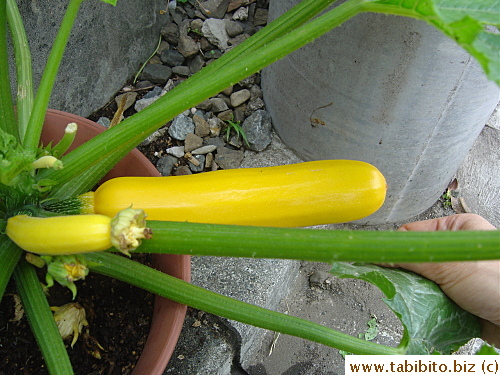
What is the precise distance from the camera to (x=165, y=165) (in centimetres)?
176

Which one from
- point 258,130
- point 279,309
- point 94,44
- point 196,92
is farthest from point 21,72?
point 279,309

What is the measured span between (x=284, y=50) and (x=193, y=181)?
385mm

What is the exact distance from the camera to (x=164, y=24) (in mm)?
2041

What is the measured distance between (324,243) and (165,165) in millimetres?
1194

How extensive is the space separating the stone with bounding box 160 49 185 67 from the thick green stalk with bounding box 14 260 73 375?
119 centimetres

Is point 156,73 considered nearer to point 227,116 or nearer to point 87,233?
point 227,116

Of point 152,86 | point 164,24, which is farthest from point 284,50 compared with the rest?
point 164,24

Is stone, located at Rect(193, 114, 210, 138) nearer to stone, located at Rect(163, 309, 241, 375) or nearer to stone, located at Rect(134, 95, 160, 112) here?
stone, located at Rect(134, 95, 160, 112)

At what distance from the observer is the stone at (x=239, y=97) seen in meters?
1.94

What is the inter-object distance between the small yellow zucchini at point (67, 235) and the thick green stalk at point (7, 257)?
0.19 m

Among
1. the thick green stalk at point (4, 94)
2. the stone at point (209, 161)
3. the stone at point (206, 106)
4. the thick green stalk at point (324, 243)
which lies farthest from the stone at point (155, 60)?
the thick green stalk at point (324, 243)

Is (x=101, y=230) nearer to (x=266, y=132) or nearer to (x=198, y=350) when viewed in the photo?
(x=198, y=350)

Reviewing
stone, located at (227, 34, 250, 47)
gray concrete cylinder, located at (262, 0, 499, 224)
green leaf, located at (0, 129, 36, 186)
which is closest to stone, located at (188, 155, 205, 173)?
gray concrete cylinder, located at (262, 0, 499, 224)

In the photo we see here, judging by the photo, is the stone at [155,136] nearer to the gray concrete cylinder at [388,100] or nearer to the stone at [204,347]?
the gray concrete cylinder at [388,100]
